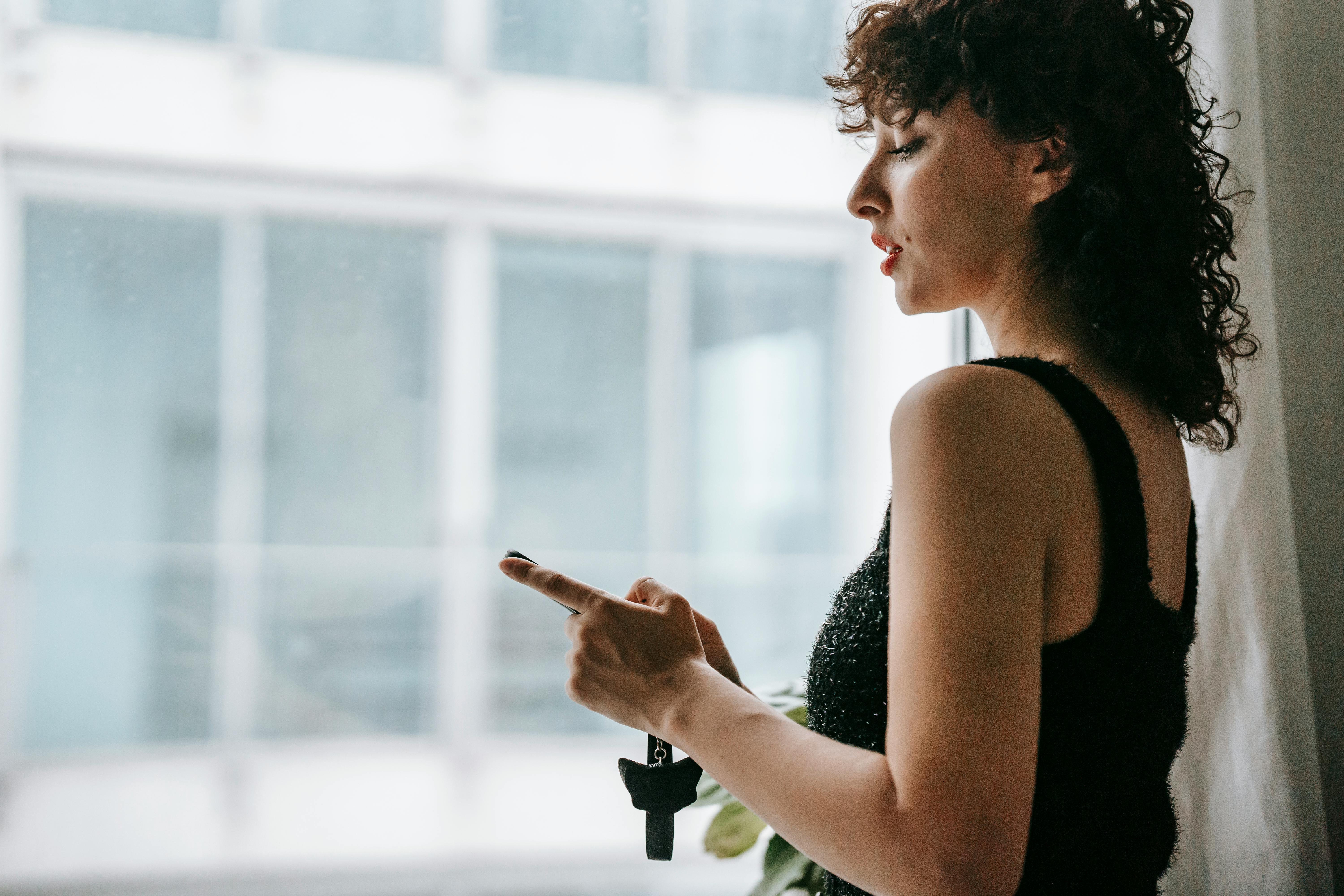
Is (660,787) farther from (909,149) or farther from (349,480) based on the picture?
(349,480)

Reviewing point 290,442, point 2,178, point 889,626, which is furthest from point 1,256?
point 889,626

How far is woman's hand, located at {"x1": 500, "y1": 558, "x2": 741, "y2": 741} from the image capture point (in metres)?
0.57

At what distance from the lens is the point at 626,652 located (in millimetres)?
584

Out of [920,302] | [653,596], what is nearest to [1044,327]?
[920,302]

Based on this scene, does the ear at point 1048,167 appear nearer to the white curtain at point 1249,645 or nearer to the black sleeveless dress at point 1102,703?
the black sleeveless dress at point 1102,703

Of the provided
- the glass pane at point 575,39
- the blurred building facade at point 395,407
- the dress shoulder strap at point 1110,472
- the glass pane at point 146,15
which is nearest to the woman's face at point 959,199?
the dress shoulder strap at point 1110,472

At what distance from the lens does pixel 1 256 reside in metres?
2.53

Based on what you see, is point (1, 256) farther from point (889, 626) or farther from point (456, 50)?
point (889, 626)

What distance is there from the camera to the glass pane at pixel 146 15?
2510 mm

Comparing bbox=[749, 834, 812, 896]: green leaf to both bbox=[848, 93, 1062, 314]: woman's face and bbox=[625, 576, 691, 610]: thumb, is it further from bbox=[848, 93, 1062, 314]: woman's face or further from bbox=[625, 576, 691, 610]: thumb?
bbox=[848, 93, 1062, 314]: woman's face

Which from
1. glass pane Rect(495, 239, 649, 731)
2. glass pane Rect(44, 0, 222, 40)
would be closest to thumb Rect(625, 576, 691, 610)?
glass pane Rect(495, 239, 649, 731)

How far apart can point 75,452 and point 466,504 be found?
1058mm

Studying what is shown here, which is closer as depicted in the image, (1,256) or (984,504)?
(984,504)

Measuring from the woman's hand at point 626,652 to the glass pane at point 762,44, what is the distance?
2672 mm
